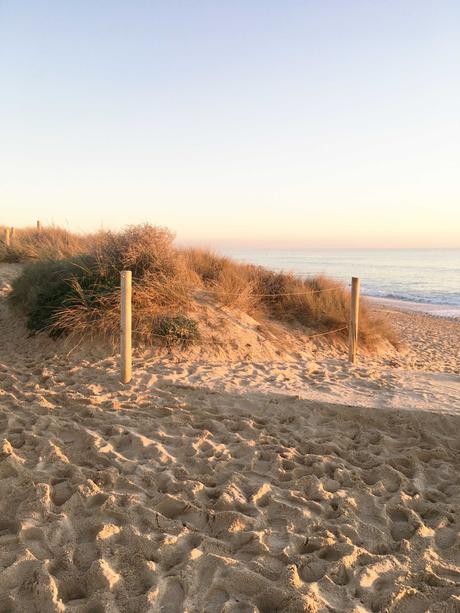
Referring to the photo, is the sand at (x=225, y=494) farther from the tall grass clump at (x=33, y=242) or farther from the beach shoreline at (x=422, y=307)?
the beach shoreline at (x=422, y=307)

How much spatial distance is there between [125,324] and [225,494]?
3259 millimetres

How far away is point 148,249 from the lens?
29.8 ft

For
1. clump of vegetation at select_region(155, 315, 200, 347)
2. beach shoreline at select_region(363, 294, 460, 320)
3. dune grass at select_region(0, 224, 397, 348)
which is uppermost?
dune grass at select_region(0, 224, 397, 348)

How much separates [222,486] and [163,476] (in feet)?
1.62

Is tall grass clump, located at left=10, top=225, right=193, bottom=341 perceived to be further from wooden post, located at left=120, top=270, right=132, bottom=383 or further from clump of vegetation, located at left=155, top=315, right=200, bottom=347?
wooden post, located at left=120, top=270, right=132, bottom=383

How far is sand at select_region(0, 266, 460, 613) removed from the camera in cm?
262

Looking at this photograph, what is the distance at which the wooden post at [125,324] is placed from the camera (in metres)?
6.26

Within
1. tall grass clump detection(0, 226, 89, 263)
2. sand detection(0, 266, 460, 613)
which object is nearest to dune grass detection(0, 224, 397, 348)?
sand detection(0, 266, 460, 613)

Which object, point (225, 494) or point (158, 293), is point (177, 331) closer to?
point (158, 293)

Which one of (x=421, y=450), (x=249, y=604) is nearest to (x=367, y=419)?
(x=421, y=450)

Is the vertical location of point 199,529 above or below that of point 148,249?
below

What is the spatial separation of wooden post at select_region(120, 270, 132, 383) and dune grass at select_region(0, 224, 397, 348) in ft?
5.39

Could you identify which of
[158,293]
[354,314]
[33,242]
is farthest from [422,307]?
[158,293]

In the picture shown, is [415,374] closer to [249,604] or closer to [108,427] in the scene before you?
[108,427]
